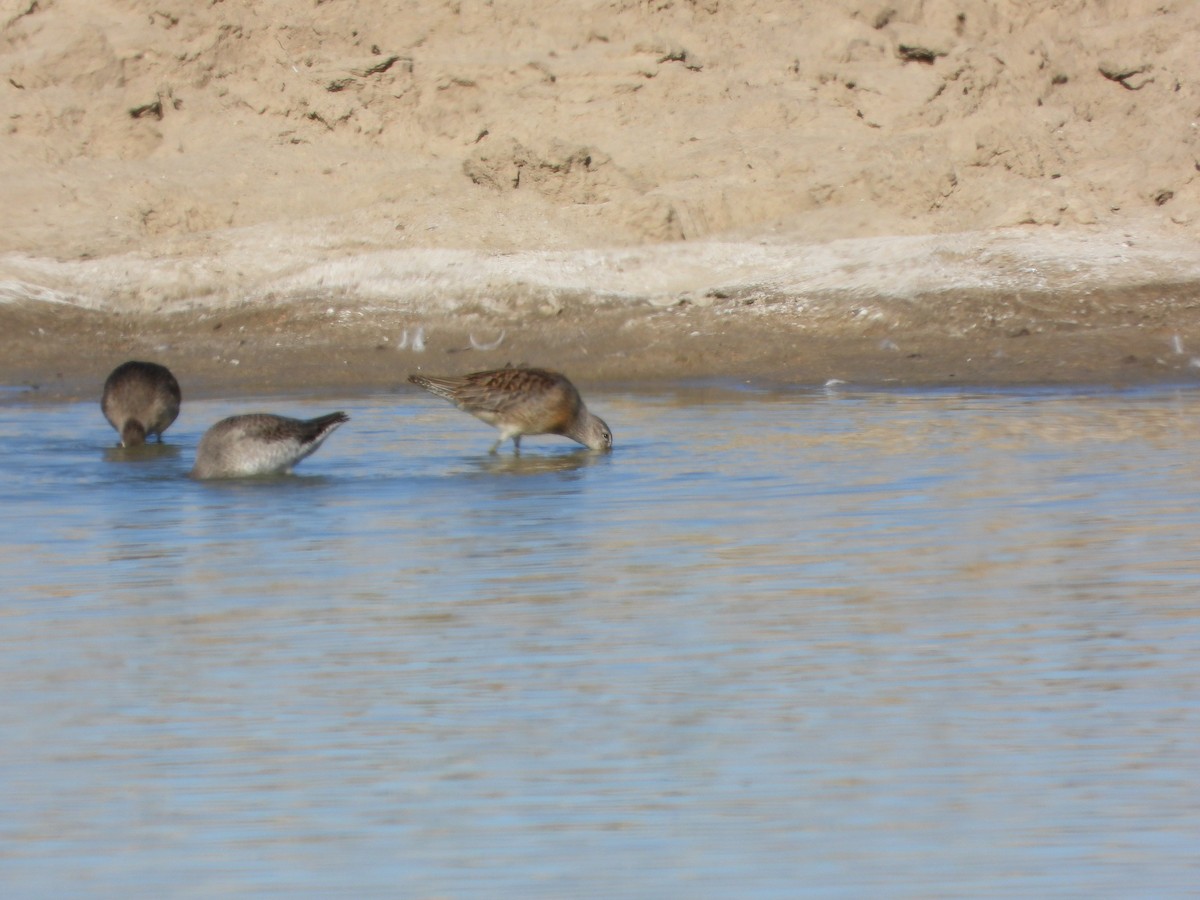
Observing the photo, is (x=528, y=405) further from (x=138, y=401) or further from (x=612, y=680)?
(x=612, y=680)

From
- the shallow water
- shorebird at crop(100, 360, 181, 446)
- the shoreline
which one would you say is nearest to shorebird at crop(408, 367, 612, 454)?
the shallow water

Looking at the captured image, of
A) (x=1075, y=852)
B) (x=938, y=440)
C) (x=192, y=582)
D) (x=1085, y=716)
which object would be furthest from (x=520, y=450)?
(x=1075, y=852)

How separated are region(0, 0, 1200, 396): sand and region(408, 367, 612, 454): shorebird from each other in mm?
3390

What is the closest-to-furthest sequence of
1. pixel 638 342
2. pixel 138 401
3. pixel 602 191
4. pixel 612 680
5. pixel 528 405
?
pixel 612 680
pixel 528 405
pixel 138 401
pixel 638 342
pixel 602 191

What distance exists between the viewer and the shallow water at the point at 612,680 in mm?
4461

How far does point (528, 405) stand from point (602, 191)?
5702 millimetres

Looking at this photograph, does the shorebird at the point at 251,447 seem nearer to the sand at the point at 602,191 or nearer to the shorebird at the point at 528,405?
the shorebird at the point at 528,405

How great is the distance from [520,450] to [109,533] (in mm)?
3649

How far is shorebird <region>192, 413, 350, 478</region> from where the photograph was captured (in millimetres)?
10125

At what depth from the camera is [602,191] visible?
55.4ft

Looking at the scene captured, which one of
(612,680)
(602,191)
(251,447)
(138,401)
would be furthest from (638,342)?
(612,680)

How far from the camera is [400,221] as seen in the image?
655 inches

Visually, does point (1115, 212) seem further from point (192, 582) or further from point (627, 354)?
point (192, 582)

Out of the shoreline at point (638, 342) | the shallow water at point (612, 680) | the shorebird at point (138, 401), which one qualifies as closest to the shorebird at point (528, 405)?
the shallow water at point (612, 680)
